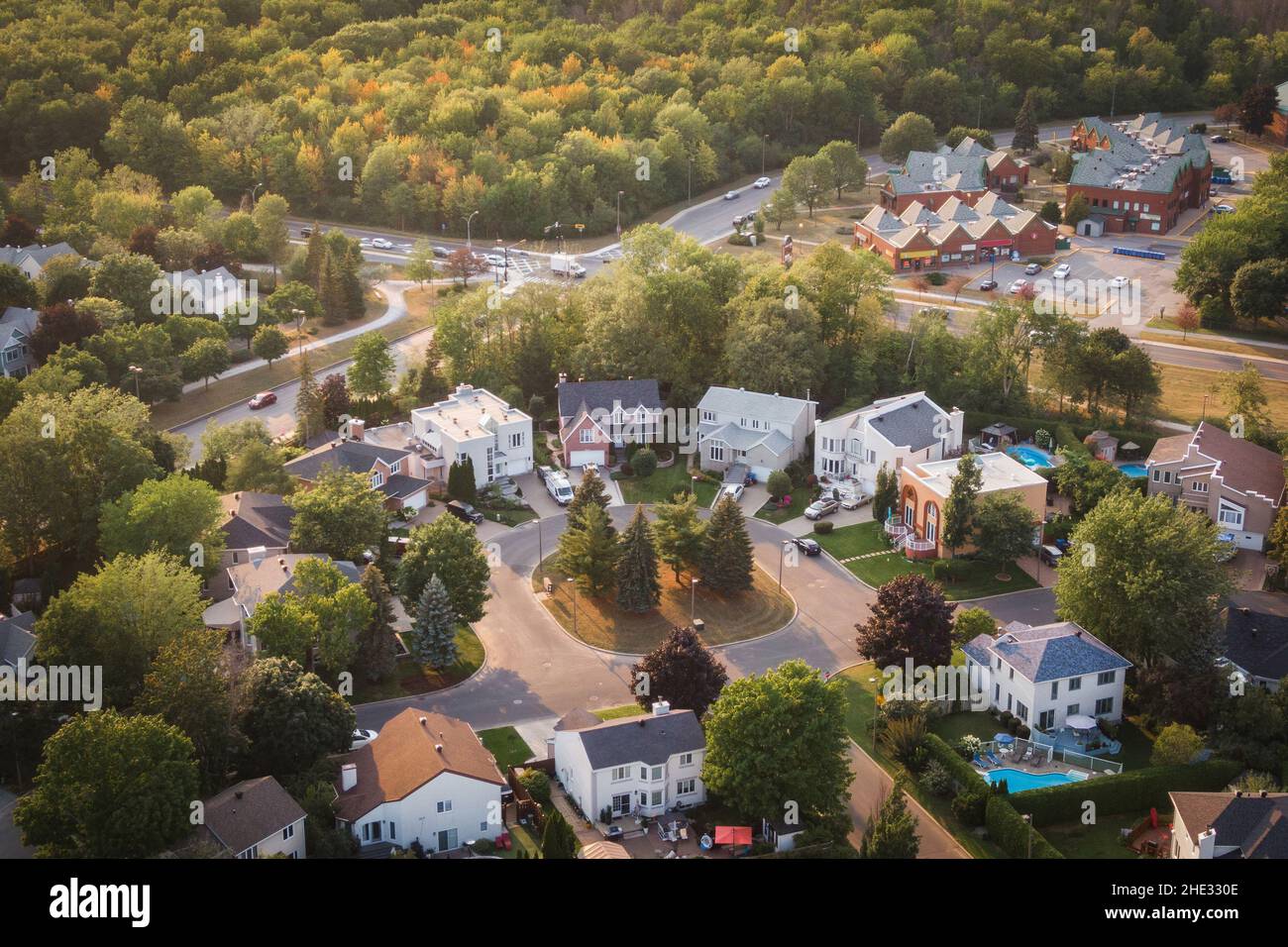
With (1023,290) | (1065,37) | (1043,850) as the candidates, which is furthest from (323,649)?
(1065,37)

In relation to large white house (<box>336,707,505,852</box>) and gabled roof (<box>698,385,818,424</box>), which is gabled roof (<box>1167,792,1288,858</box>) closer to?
large white house (<box>336,707,505,852</box>)

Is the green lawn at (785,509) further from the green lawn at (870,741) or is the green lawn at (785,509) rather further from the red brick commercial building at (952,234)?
the red brick commercial building at (952,234)

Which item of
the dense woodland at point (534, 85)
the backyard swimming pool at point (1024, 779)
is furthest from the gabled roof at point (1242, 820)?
the dense woodland at point (534, 85)

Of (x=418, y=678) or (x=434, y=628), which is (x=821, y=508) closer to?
(x=434, y=628)

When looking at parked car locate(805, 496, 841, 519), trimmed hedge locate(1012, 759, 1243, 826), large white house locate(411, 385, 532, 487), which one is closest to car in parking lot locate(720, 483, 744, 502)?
parked car locate(805, 496, 841, 519)

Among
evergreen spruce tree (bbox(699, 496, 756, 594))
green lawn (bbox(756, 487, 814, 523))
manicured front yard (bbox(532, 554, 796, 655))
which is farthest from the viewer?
green lawn (bbox(756, 487, 814, 523))

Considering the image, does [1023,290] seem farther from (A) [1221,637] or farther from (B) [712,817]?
(B) [712,817]
